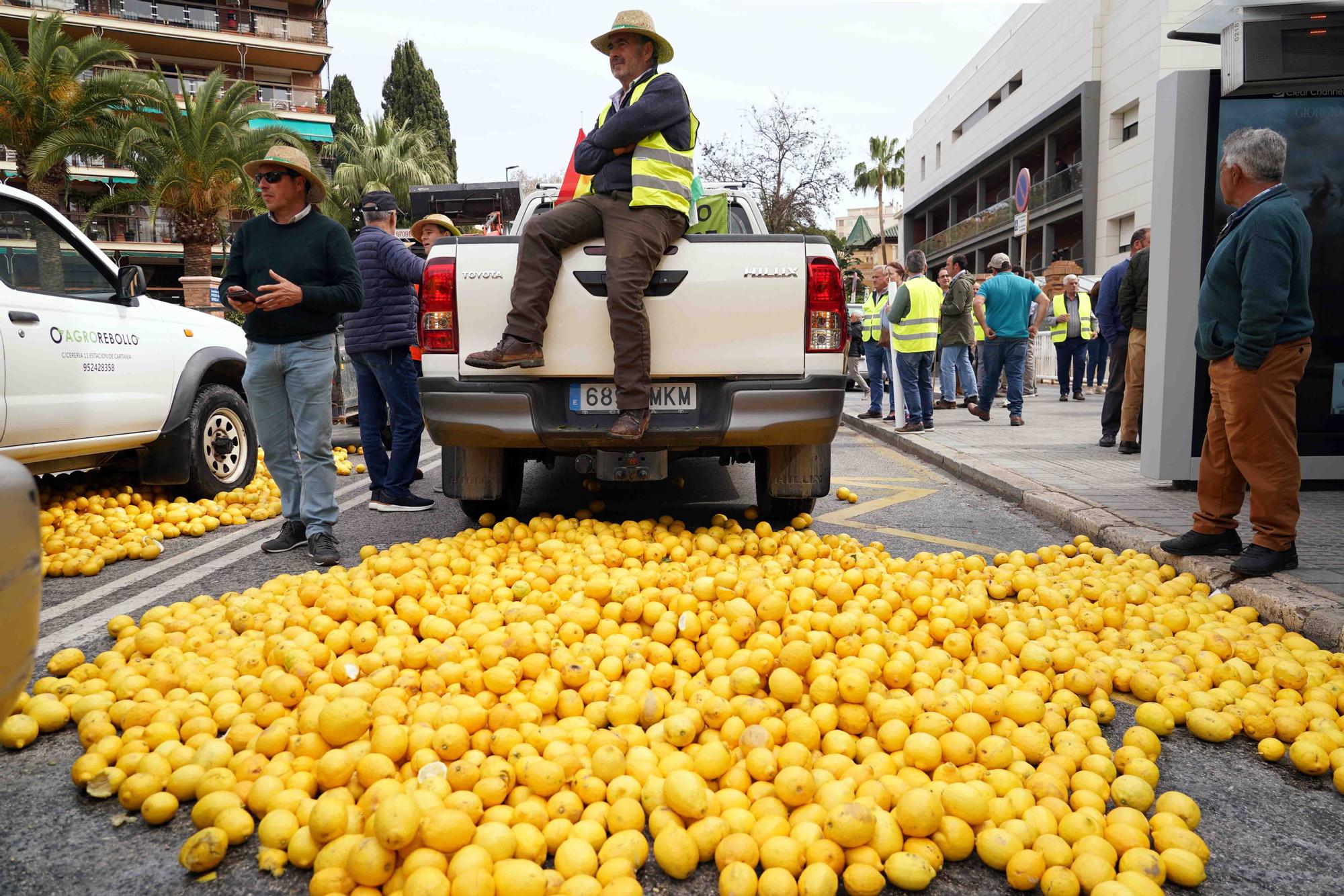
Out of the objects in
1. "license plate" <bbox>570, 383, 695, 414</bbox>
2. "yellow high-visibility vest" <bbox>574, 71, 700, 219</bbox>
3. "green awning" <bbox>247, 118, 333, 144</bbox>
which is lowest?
"license plate" <bbox>570, 383, 695, 414</bbox>

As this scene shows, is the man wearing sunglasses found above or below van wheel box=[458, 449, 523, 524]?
above

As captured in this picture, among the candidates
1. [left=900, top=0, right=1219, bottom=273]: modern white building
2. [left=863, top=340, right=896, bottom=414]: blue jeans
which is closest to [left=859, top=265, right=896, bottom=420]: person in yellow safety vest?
[left=863, top=340, right=896, bottom=414]: blue jeans

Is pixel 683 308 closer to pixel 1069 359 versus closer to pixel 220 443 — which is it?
pixel 220 443

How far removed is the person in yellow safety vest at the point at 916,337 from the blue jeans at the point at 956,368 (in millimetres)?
1916

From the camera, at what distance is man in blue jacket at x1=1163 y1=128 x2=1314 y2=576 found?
4059mm

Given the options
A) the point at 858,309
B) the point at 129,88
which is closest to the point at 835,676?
the point at 858,309

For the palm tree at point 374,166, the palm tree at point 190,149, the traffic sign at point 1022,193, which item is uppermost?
the palm tree at point 374,166

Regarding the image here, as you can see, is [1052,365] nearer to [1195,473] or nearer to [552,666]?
[1195,473]

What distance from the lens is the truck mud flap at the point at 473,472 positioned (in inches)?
197

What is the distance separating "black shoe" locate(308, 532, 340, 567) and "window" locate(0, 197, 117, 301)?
2.33 m

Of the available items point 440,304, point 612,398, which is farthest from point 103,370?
point 612,398

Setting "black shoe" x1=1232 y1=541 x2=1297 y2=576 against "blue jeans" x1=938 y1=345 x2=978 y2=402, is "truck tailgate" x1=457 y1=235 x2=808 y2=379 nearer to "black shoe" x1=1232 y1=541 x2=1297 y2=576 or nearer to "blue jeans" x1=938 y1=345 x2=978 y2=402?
"black shoe" x1=1232 y1=541 x2=1297 y2=576

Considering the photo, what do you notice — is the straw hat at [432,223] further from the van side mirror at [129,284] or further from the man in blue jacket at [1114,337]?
the man in blue jacket at [1114,337]

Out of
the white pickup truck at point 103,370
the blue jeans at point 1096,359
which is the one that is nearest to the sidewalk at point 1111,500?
the blue jeans at point 1096,359
